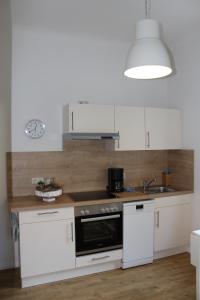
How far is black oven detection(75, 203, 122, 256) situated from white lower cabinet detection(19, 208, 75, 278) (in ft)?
0.33

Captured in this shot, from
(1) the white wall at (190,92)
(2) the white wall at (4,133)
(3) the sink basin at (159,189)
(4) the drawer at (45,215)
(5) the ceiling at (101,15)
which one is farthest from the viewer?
(3) the sink basin at (159,189)

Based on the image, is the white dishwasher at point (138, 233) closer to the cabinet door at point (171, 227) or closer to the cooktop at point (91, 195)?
the cabinet door at point (171, 227)

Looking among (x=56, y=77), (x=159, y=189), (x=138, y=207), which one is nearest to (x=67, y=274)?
(x=138, y=207)

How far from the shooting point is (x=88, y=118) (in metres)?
3.20

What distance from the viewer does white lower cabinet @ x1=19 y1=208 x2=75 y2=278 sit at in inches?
107

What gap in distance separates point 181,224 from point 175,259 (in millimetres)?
467

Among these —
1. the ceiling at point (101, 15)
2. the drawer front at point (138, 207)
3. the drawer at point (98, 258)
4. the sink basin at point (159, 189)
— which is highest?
the ceiling at point (101, 15)

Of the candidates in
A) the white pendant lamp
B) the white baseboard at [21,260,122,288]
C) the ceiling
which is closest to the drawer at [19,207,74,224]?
the white baseboard at [21,260,122,288]

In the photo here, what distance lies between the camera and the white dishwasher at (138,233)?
3.16 metres

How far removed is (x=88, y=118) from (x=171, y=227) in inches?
71.7

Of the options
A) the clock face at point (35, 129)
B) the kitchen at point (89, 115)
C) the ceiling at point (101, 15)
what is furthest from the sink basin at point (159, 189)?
the ceiling at point (101, 15)

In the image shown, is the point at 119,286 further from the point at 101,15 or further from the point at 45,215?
the point at 101,15

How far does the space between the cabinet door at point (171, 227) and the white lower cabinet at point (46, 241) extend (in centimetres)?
116

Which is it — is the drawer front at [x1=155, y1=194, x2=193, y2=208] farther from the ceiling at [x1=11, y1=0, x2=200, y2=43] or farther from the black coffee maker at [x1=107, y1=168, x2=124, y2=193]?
the ceiling at [x1=11, y1=0, x2=200, y2=43]
